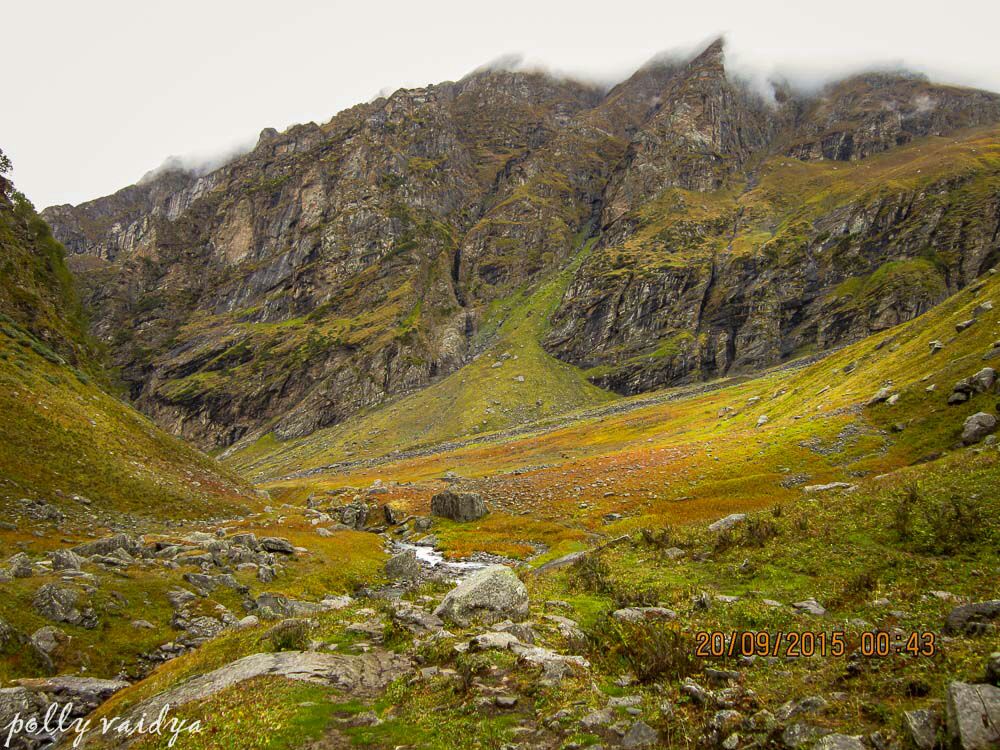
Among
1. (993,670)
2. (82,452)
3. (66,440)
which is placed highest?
(66,440)

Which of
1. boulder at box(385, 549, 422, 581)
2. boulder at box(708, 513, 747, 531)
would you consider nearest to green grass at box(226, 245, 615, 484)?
boulder at box(385, 549, 422, 581)

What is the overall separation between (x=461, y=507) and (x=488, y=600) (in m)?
36.4

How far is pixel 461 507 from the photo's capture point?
54375 millimetres

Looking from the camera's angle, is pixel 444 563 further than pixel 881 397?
No

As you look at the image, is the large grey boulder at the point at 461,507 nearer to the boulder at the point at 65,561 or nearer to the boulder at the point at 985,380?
the boulder at the point at 65,561

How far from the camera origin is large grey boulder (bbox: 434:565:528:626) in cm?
1802

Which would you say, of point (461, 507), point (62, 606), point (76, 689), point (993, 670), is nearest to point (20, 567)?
point (62, 606)

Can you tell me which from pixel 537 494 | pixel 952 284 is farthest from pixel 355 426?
pixel 952 284

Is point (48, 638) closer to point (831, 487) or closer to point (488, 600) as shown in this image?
point (488, 600)

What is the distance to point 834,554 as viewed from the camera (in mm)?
17656

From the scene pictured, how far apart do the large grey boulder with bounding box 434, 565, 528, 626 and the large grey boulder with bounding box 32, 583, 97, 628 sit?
1350 centimetres

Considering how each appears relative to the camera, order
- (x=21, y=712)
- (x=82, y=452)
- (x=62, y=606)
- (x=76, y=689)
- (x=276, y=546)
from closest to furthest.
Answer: (x=21, y=712) → (x=76, y=689) → (x=62, y=606) → (x=276, y=546) → (x=82, y=452)

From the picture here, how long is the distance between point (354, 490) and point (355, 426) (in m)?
106

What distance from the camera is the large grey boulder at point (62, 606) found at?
18172mm
